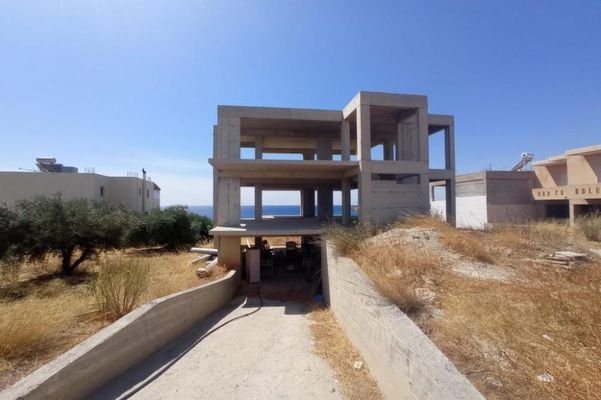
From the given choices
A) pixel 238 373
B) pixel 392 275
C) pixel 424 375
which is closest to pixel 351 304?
pixel 392 275

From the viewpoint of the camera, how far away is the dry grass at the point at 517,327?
2512 millimetres

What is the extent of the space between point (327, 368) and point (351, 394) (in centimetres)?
90

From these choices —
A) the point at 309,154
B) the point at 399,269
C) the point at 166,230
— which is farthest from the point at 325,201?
the point at 399,269

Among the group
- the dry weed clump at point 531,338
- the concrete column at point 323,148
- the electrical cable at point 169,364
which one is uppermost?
the concrete column at point 323,148

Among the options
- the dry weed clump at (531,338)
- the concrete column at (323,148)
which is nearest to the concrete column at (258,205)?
the concrete column at (323,148)

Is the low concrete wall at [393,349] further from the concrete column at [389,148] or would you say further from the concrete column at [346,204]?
the concrete column at [389,148]

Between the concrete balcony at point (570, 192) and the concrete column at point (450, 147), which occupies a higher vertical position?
the concrete column at point (450, 147)

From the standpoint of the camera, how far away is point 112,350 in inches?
180

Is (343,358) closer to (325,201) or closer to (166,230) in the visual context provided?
(325,201)

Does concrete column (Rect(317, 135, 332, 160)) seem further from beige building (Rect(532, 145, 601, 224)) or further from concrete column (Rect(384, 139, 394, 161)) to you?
beige building (Rect(532, 145, 601, 224))

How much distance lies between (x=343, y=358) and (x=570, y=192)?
26.5m

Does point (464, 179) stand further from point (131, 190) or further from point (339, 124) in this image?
point (131, 190)

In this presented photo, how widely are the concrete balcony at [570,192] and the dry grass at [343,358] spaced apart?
78.7 ft

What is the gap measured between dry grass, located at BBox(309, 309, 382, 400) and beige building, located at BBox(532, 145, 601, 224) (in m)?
23.4
